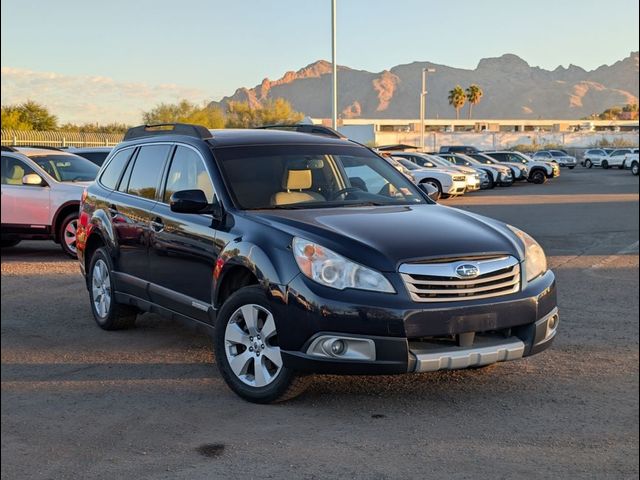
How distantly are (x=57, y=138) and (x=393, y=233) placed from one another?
1065 inches

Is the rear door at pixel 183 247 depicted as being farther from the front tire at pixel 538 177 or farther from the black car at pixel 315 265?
the front tire at pixel 538 177

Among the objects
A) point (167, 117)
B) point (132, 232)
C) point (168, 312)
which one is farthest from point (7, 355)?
point (167, 117)

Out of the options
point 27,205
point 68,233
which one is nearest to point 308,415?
point 68,233

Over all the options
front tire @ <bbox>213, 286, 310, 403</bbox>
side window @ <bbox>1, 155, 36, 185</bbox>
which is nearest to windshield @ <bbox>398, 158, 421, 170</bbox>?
side window @ <bbox>1, 155, 36, 185</bbox>

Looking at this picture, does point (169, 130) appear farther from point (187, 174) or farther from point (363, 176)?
point (363, 176)

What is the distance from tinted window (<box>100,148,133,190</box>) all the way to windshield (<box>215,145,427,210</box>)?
1668 millimetres

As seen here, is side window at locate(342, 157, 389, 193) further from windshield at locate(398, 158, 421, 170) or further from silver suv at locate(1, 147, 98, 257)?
windshield at locate(398, 158, 421, 170)

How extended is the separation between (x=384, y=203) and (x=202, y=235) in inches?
54.8

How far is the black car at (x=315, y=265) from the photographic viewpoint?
4.56 m

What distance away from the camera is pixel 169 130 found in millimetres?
6703

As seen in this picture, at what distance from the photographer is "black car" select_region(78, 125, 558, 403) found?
456 cm

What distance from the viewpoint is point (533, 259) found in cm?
516

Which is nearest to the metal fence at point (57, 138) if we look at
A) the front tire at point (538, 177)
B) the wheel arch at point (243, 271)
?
the front tire at point (538, 177)

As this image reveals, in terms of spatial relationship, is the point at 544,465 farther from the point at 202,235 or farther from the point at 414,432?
the point at 202,235
